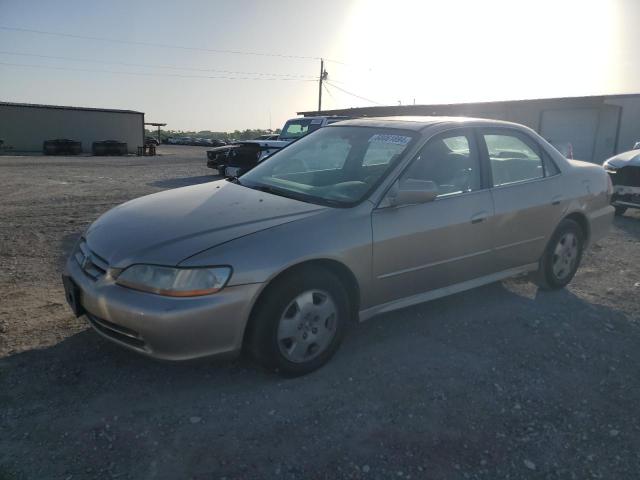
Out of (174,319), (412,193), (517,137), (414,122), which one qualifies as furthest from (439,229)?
(174,319)

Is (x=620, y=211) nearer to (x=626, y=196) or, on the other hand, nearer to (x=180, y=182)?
(x=626, y=196)

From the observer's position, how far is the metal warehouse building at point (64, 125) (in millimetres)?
32625

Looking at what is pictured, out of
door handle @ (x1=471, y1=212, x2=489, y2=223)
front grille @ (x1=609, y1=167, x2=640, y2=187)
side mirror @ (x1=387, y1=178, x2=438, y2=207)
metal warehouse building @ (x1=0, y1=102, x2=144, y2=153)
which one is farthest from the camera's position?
metal warehouse building @ (x1=0, y1=102, x2=144, y2=153)

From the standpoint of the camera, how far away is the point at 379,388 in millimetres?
3051

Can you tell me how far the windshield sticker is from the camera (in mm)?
3729

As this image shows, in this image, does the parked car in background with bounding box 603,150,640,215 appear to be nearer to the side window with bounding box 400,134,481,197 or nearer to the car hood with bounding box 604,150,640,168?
the car hood with bounding box 604,150,640,168

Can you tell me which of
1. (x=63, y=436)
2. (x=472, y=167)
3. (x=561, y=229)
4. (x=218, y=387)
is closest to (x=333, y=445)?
(x=218, y=387)

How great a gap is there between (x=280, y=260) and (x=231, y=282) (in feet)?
1.00

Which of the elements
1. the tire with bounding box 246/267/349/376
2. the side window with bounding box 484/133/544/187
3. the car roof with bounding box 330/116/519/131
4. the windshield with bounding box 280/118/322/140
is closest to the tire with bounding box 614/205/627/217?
the side window with bounding box 484/133/544/187

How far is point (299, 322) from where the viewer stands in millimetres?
3037

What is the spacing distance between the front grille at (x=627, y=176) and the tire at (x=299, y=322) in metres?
7.40

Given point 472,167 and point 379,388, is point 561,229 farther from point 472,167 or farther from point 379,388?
point 379,388

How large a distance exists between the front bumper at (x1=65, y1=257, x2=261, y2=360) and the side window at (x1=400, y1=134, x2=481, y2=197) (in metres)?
1.59

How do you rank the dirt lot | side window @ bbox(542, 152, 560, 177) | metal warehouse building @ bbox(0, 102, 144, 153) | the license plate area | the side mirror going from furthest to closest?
metal warehouse building @ bbox(0, 102, 144, 153) → side window @ bbox(542, 152, 560, 177) → the side mirror → the license plate area → the dirt lot
